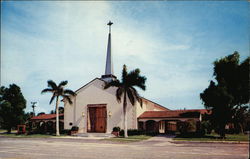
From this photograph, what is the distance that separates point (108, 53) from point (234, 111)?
1008 inches

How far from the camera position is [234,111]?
82.7ft

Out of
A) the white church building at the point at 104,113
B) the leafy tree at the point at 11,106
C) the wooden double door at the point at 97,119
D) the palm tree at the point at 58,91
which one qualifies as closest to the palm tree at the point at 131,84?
the white church building at the point at 104,113

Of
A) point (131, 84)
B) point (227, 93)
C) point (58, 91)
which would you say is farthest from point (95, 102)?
point (227, 93)

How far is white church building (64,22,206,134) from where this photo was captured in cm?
3228

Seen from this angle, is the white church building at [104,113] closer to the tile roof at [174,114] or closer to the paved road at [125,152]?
the tile roof at [174,114]

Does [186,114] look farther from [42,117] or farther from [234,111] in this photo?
[42,117]

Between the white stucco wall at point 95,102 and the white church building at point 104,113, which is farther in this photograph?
the white stucco wall at point 95,102

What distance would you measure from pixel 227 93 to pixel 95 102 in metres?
20.0

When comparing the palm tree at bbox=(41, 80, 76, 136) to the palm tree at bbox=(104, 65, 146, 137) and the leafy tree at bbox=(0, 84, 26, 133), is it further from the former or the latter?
the leafy tree at bbox=(0, 84, 26, 133)

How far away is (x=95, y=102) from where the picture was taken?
3556 centimetres

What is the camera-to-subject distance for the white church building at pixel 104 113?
3228 centimetres

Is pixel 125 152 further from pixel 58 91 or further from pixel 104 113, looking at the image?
pixel 58 91

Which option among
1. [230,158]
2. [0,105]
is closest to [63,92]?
[0,105]

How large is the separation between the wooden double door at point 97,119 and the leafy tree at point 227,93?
15.8 m
